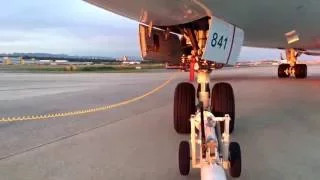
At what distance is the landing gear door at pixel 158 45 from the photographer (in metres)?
7.93

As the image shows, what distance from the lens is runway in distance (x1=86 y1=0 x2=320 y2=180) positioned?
4.58 metres

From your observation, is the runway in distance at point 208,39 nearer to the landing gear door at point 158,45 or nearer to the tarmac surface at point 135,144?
the landing gear door at point 158,45

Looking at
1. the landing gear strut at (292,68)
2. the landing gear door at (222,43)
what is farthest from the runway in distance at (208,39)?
the landing gear strut at (292,68)

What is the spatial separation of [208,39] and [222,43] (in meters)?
0.27

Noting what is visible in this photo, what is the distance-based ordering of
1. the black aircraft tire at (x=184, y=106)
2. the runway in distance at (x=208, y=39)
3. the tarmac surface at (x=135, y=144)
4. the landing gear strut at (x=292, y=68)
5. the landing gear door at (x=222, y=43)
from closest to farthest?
the runway in distance at (x=208, y=39)
the tarmac surface at (x=135, y=144)
the landing gear door at (x=222, y=43)
the black aircraft tire at (x=184, y=106)
the landing gear strut at (x=292, y=68)

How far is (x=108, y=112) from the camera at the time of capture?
33.4ft

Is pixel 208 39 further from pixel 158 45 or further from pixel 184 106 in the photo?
pixel 158 45

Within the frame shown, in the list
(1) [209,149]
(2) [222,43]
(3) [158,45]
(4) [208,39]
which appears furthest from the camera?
(3) [158,45]

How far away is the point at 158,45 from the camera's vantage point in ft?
26.5

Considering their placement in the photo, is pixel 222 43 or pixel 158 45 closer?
pixel 222 43

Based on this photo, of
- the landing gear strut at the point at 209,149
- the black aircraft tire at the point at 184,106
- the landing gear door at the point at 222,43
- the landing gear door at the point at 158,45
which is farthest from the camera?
the landing gear door at the point at 158,45

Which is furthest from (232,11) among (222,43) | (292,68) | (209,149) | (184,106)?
(292,68)

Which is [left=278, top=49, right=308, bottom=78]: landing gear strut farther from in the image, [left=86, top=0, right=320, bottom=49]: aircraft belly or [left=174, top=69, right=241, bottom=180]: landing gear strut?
[left=174, top=69, right=241, bottom=180]: landing gear strut

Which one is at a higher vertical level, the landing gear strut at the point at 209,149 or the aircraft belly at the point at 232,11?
the aircraft belly at the point at 232,11
